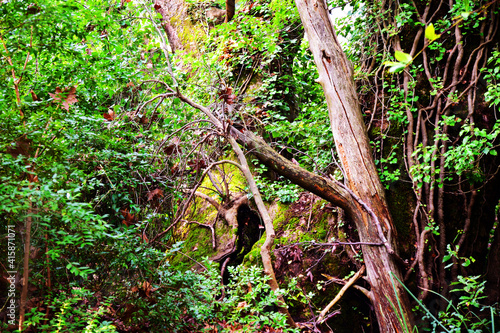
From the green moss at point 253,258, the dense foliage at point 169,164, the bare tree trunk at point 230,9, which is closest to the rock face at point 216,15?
the bare tree trunk at point 230,9

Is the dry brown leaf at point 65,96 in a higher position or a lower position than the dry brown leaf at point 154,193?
higher

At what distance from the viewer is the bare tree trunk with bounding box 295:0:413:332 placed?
8.58ft

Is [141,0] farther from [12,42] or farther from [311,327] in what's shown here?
[311,327]

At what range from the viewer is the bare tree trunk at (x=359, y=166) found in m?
2.62

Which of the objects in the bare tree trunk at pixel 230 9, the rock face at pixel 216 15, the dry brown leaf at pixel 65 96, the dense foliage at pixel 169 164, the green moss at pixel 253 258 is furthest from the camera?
the rock face at pixel 216 15

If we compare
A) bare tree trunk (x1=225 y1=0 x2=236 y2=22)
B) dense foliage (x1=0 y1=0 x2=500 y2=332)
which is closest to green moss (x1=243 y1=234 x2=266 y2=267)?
dense foliage (x1=0 y1=0 x2=500 y2=332)

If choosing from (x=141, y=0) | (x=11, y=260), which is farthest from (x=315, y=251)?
(x=141, y=0)

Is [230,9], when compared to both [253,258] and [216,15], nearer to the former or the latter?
[216,15]

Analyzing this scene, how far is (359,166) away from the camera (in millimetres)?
2855

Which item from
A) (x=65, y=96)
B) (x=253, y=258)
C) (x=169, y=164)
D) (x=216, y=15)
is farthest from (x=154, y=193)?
(x=216, y=15)

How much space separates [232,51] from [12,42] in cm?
341

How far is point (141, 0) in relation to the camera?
3.56 meters

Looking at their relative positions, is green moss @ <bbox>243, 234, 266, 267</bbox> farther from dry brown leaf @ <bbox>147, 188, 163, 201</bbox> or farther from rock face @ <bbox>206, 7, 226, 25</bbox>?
rock face @ <bbox>206, 7, 226, 25</bbox>

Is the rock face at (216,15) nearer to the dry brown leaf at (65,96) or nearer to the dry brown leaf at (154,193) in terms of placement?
the dry brown leaf at (154,193)
